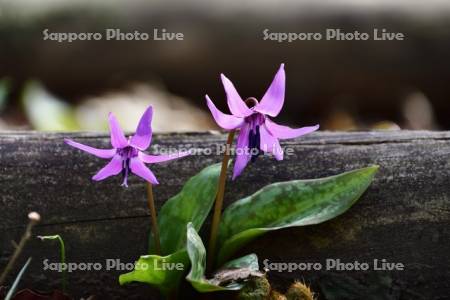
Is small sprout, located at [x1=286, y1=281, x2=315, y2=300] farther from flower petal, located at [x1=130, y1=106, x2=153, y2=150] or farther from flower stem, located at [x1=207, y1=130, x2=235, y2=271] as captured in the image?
flower petal, located at [x1=130, y1=106, x2=153, y2=150]

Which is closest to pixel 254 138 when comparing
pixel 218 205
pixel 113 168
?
pixel 218 205

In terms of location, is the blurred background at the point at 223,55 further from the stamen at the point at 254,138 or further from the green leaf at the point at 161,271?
the stamen at the point at 254,138

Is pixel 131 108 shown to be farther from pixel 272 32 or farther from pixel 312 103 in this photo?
pixel 312 103

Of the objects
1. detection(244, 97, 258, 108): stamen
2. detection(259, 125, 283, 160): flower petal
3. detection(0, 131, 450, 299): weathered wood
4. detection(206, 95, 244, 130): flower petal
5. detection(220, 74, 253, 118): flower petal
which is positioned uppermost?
detection(244, 97, 258, 108): stamen

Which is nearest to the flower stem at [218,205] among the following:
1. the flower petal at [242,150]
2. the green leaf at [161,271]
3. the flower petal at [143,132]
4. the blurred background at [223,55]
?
the flower petal at [242,150]

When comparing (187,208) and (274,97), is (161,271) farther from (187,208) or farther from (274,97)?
(274,97)

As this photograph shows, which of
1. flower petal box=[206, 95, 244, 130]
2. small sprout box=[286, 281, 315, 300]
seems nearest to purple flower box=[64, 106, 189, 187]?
flower petal box=[206, 95, 244, 130]
